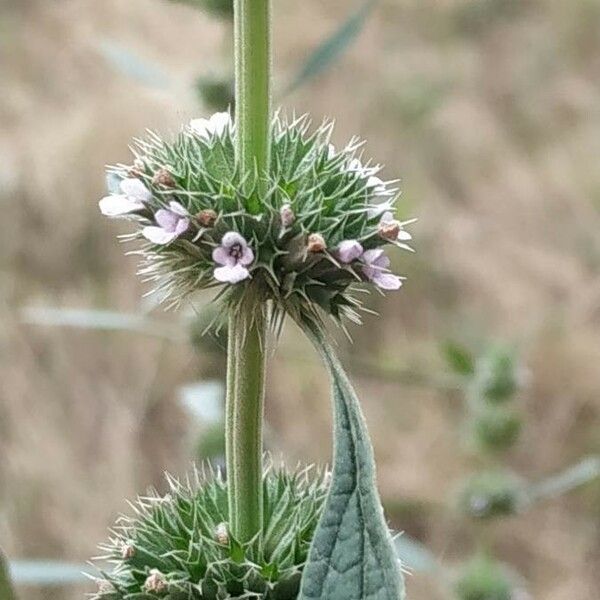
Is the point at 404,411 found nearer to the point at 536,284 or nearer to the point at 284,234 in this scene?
the point at 536,284

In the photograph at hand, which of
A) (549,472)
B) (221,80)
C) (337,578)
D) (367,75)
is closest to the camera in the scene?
(337,578)

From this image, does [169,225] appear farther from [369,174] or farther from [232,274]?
[369,174]

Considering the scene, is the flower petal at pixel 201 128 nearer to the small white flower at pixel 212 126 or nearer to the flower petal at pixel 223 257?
the small white flower at pixel 212 126

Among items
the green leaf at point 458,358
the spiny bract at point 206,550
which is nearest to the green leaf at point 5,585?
the spiny bract at point 206,550

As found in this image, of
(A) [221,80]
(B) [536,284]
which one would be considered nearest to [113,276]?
(B) [536,284]

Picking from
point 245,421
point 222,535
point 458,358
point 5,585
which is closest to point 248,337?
point 245,421

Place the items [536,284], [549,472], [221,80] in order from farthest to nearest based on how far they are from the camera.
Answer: [536,284] → [549,472] → [221,80]
